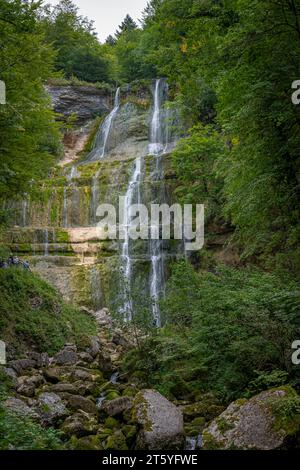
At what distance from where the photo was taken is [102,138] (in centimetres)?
3209

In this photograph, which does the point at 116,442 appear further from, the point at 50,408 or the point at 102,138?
the point at 102,138

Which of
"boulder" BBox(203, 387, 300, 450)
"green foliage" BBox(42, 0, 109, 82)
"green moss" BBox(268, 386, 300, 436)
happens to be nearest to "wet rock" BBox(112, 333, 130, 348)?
"boulder" BBox(203, 387, 300, 450)

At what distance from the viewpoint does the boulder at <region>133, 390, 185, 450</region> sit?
17.9 ft

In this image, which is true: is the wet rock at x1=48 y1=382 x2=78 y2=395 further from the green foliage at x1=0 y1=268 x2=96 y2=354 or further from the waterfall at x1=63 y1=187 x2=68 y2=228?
the waterfall at x1=63 y1=187 x2=68 y2=228

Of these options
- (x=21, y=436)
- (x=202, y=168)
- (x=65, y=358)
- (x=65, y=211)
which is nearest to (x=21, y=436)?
(x=21, y=436)

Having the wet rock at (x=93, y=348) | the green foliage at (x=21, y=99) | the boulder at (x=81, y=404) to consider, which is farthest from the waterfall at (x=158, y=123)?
the boulder at (x=81, y=404)

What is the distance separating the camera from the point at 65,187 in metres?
24.5

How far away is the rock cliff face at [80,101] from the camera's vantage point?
35.2 m

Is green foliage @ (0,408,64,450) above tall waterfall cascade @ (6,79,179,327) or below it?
below

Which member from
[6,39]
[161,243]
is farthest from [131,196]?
[6,39]

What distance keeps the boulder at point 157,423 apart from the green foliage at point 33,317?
Result: 500cm

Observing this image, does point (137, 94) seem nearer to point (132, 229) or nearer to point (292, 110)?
point (132, 229)

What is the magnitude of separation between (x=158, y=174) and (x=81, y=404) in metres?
17.5

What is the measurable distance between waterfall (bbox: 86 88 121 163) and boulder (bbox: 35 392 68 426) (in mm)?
23892
